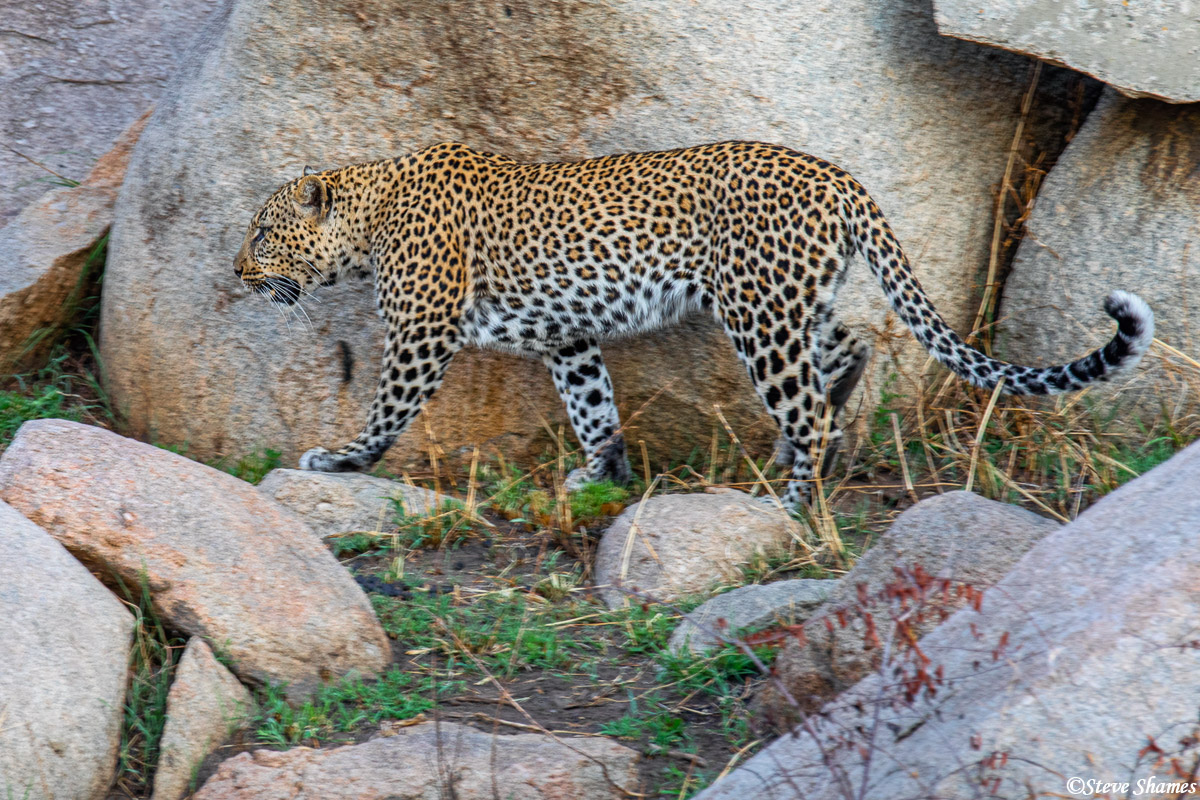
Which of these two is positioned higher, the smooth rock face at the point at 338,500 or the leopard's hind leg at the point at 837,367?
the leopard's hind leg at the point at 837,367

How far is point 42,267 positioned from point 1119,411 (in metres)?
6.11

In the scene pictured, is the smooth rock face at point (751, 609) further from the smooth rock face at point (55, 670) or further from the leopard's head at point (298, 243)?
the leopard's head at point (298, 243)

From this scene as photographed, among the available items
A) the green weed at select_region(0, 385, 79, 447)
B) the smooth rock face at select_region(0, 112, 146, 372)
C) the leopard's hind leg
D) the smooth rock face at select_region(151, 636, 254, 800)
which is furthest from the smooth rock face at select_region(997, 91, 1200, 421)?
the smooth rock face at select_region(0, 112, 146, 372)

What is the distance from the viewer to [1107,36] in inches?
225

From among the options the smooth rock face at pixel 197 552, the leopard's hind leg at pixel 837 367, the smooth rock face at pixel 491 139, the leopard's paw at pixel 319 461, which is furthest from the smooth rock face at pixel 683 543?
the leopard's paw at pixel 319 461

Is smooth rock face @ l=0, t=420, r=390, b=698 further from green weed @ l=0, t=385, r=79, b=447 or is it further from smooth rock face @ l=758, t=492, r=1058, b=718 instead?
green weed @ l=0, t=385, r=79, b=447

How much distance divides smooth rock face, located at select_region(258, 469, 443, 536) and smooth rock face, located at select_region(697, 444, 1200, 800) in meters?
2.83

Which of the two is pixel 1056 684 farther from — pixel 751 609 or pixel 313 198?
pixel 313 198

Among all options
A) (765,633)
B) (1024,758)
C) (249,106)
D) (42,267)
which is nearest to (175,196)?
(249,106)

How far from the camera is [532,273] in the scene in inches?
244

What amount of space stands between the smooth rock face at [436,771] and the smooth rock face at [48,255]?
4282 millimetres

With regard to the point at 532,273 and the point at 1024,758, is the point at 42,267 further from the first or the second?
the point at 1024,758

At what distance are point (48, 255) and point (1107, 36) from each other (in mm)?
5990

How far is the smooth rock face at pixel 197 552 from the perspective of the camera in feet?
14.1
